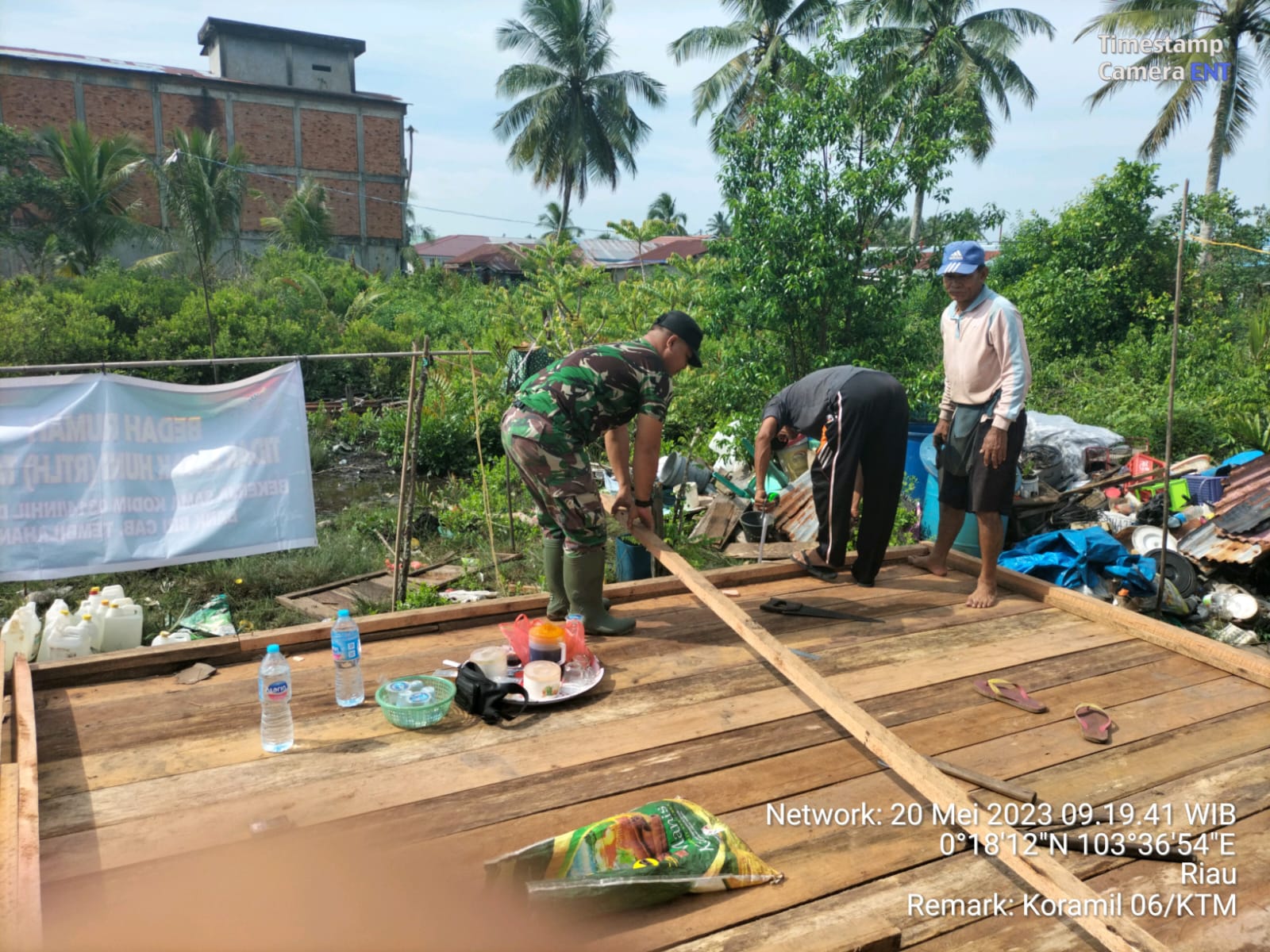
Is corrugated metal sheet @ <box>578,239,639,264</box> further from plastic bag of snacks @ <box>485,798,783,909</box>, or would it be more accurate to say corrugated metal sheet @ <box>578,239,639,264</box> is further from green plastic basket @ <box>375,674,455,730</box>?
plastic bag of snacks @ <box>485,798,783,909</box>

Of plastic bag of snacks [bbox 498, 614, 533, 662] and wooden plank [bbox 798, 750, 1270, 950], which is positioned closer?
wooden plank [bbox 798, 750, 1270, 950]

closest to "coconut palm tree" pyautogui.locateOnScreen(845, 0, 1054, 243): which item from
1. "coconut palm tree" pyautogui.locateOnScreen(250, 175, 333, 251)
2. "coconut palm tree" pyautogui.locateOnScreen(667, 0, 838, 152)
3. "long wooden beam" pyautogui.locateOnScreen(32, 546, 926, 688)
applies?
"coconut palm tree" pyautogui.locateOnScreen(667, 0, 838, 152)

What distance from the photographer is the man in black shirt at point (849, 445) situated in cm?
460

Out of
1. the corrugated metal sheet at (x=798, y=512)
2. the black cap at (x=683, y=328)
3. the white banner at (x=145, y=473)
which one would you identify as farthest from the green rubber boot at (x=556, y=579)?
the corrugated metal sheet at (x=798, y=512)

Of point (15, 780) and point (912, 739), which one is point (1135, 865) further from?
point (15, 780)

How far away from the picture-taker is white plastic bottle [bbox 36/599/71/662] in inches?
166

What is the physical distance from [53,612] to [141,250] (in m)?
28.8

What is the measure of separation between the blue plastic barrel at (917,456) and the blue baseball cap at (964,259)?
104 inches

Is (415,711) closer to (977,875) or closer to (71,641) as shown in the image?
(977,875)

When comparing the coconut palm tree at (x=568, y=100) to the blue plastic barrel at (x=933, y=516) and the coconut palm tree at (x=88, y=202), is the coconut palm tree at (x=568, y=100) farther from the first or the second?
the blue plastic barrel at (x=933, y=516)

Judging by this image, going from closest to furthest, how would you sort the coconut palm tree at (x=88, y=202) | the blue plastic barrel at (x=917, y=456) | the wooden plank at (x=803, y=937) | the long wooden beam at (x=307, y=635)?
1. the wooden plank at (x=803, y=937)
2. the long wooden beam at (x=307, y=635)
3. the blue plastic barrel at (x=917, y=456)
4. the coconut palm tree at (x=88, y=202)

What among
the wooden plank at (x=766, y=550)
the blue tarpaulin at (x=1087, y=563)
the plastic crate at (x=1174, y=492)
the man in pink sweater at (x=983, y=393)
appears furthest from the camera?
the plastic crate at (x=1174, y=492)

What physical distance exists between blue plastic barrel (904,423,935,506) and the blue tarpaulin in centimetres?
99

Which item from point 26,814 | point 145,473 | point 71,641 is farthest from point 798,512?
point 26,814
